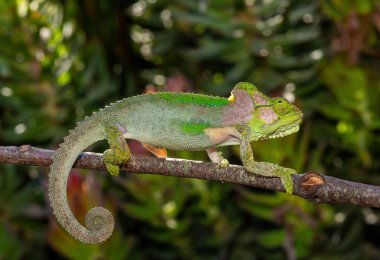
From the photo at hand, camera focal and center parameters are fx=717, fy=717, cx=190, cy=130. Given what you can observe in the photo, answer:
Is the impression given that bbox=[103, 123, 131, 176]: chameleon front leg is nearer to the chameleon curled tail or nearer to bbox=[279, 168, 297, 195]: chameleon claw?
the chameleon curled tail

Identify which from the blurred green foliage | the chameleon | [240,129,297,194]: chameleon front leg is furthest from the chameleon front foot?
the blurred green foliage

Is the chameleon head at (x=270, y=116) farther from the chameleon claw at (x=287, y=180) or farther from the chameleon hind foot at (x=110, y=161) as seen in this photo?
the chameleon hind foot at (x=110, y=161)

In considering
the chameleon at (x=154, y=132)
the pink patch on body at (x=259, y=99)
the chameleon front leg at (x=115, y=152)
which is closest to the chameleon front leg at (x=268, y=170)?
the chameleon at (x=154, y=132)

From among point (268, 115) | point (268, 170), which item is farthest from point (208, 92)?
point (268, 170)

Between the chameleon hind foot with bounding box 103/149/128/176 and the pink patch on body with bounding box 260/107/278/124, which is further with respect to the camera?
the pink patch on body with bounding box 260/107/278/124

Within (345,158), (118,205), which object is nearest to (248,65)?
(345,158)

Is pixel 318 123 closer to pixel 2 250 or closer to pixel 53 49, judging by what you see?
pixel 53 49
